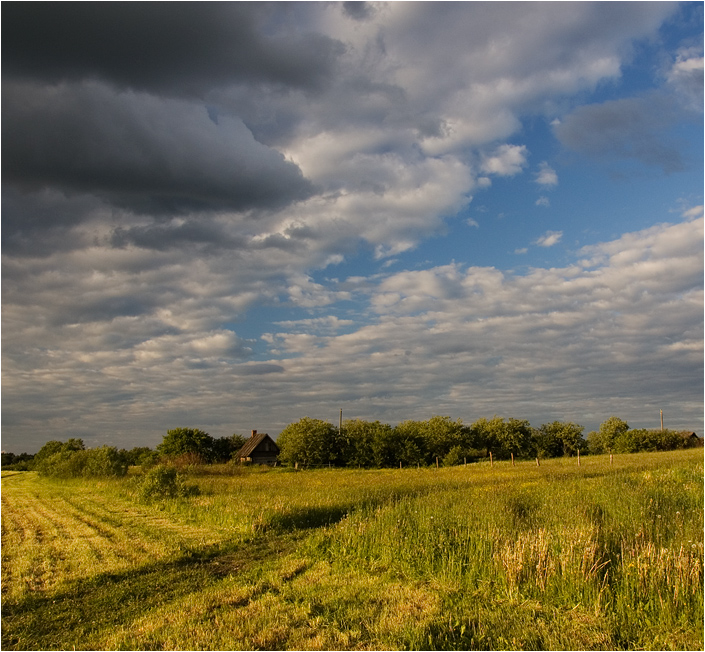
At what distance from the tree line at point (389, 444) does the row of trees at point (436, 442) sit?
0.14m

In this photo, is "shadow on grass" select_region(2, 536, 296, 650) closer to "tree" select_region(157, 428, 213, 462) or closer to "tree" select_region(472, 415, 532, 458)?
"tree" select_region(157, 428, 213, 462)

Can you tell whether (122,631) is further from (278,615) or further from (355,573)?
(355,573)

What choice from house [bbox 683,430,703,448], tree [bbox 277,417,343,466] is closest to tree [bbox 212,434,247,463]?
tree [bbox 277,417,343,466]

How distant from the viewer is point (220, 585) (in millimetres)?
10133

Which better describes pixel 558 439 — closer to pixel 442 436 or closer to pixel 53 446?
pixel 442 436

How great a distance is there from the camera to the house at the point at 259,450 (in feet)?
253

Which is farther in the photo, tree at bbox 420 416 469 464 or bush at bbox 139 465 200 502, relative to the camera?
tree at bbox 420 416 469 464

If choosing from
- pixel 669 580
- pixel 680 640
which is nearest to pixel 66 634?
pixel 680 640

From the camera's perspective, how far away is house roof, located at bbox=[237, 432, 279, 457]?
254 feet

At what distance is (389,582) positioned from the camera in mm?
9750

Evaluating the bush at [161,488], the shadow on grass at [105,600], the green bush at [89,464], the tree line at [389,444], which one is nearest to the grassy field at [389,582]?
the shadow on grass at [105,600]

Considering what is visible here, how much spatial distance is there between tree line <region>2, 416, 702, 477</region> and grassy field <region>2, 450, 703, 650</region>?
151 ft

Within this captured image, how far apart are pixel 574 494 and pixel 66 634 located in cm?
1594

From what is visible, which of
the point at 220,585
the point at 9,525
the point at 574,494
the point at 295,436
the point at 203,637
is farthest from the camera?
the point at 295,436
